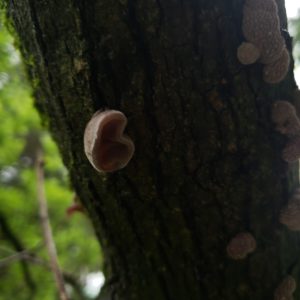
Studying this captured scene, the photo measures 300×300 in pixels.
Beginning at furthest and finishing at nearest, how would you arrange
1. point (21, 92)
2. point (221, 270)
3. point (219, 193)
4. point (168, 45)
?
point (21, 92)
point (221, 270)
point (219, 193)
point (168, 45)

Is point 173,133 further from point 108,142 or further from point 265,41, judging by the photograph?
point 265,41

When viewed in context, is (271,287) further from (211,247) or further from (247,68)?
(247,68)

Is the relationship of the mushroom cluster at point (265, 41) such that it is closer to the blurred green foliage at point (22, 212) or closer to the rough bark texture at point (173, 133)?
the rough bark texture at point (173, 133)

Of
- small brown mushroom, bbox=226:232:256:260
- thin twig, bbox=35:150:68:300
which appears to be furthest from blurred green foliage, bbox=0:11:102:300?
small brown mushroom, bbox=226:232:256:260

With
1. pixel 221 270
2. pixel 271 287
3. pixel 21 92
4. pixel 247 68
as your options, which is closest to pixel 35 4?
pixel 247 68

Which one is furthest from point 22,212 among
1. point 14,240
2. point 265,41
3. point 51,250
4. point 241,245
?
point 265,41

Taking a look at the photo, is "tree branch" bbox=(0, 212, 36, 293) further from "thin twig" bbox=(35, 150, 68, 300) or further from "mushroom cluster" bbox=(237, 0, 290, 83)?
"mushroom cluster" bbox=(237, 0, 290, 83)
